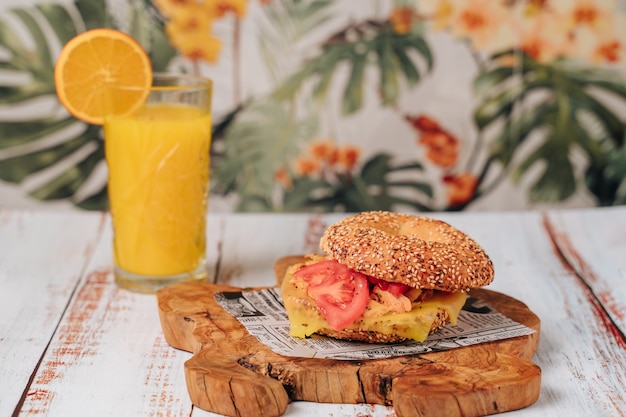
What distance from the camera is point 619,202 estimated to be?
9.95 ft

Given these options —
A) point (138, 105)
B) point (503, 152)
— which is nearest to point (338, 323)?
point (138, 105)

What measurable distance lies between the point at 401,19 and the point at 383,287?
57.1 inches

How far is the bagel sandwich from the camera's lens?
4.75ft

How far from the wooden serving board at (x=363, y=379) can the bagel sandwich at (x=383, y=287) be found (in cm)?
7

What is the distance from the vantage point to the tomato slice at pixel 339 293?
4.73 ft

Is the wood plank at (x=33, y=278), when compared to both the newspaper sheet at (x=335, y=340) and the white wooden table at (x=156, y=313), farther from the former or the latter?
the newspaper sheet at (x=335, y=340)

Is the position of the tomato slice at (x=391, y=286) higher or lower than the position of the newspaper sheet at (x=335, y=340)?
higher

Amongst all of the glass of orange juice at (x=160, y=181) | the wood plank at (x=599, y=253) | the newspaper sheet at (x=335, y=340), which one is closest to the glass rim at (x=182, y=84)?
the glass of orange juice at (x=160, y=181)

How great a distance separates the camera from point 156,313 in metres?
1.73

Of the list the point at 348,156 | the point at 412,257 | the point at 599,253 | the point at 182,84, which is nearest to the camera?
the point at 412,257

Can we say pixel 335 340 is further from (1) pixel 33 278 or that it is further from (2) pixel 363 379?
(1) pixel 33 278

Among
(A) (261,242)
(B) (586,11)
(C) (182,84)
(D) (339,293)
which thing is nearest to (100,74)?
(C) (182,84)

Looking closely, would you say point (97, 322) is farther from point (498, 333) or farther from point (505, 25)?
point (505, 25)

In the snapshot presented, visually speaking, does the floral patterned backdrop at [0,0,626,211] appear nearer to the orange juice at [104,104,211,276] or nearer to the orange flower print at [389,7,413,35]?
the orange flower print at [389,7,413,35]
